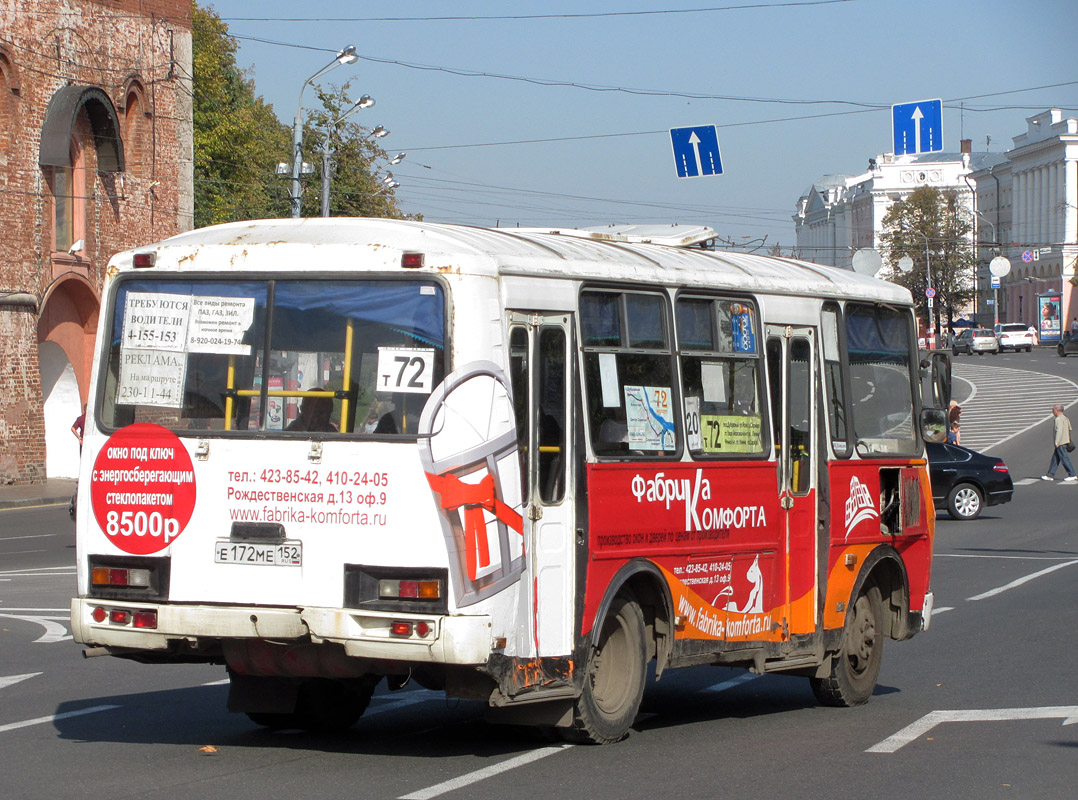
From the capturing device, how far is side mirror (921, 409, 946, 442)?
11242 mm

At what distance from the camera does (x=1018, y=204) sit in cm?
12731

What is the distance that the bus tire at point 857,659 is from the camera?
10438mm

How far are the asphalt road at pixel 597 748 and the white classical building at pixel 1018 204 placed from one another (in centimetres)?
9341

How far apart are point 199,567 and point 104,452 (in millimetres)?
807

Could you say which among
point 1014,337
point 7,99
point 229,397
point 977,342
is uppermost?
point 7,99

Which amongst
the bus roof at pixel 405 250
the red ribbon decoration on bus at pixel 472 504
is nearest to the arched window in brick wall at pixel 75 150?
the bus roof at pixel 405 250

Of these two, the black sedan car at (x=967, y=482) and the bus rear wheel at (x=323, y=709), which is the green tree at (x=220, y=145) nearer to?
the black sedan car at (x=967, y=482)

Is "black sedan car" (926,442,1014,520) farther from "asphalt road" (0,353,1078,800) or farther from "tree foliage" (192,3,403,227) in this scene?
"tree foliage" (192,3,403,227)

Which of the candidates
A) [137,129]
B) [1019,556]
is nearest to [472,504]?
[1019,556]

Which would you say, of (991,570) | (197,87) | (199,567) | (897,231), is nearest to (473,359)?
(199,567)

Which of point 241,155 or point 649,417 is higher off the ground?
point 241,155

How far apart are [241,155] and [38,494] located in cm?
3459

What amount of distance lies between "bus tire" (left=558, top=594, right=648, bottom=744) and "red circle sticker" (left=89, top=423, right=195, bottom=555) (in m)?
2.16

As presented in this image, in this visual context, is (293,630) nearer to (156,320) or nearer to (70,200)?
(156,320)
